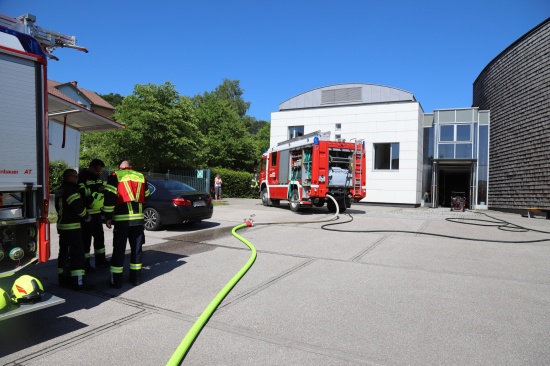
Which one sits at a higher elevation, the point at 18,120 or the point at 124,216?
the point at 18,120

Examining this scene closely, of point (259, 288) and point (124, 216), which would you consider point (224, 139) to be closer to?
point (124, 216)

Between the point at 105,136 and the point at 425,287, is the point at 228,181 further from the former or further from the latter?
the point at 425,287

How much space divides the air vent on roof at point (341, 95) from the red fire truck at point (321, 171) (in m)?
9.30

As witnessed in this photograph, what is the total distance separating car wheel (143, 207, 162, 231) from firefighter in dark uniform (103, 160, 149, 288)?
14.5ft

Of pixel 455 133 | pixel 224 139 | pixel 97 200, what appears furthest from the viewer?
pixel 224 139

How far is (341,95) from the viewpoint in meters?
23.9

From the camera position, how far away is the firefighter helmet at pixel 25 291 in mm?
3314

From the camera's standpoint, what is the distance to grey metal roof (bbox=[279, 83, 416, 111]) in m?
22.2

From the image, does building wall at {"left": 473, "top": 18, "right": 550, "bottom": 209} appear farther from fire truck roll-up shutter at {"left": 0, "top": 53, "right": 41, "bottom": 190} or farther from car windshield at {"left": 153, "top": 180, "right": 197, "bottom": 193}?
fire truck roll-up shutter at {"left": 0, "top": 53, "right": 41, "bottom": 190}

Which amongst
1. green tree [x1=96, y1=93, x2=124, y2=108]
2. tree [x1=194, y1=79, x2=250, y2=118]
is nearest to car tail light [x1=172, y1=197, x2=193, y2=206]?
tree [x1=194, y1=79, x2=250, y2=118]

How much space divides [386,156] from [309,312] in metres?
19.4

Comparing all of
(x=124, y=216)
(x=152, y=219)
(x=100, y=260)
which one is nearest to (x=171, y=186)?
(x=152, y=219)

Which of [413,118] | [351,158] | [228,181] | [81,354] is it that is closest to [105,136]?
[228,181]

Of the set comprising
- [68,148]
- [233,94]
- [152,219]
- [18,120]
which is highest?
[233,94]
